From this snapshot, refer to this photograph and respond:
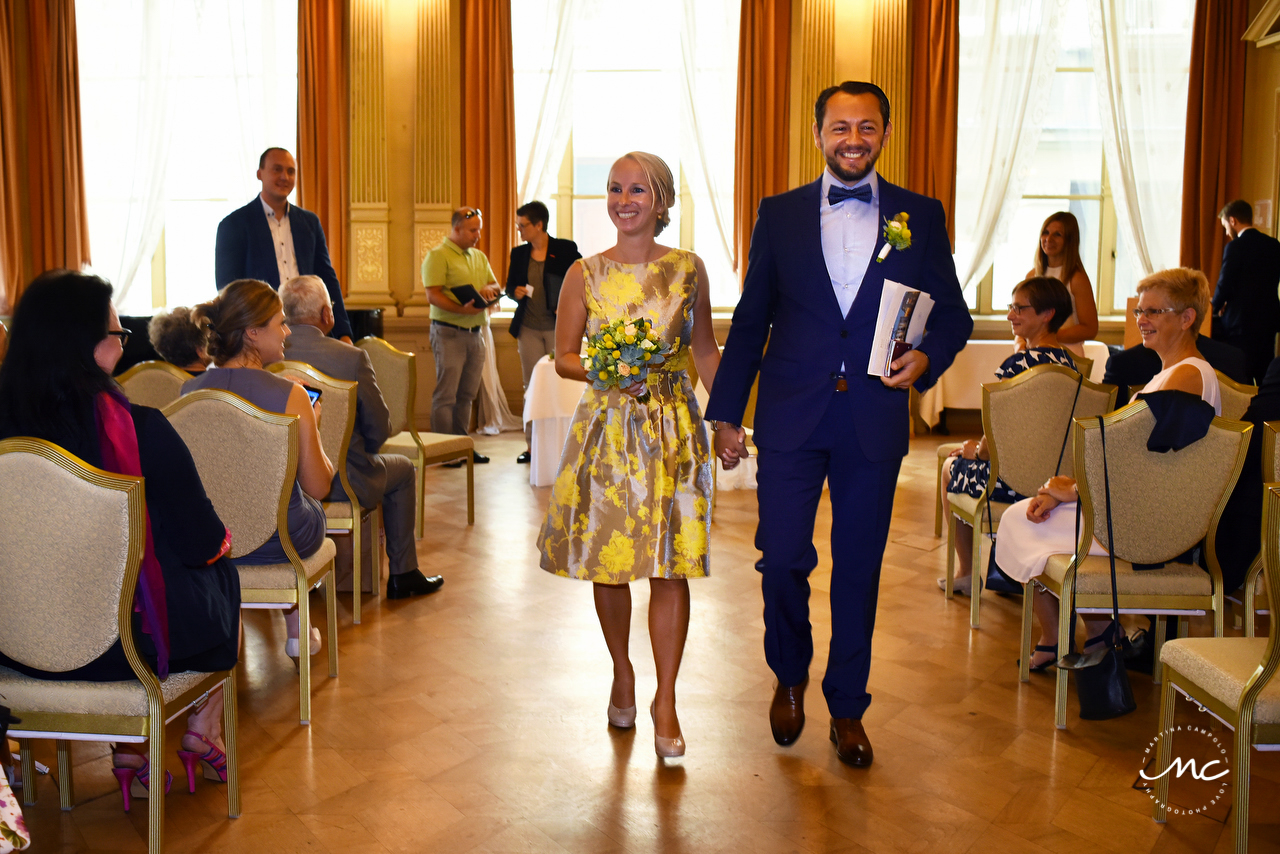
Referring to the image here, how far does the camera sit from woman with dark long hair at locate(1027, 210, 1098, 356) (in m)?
5.45

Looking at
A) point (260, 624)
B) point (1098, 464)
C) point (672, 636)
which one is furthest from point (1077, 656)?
point (260, 624)

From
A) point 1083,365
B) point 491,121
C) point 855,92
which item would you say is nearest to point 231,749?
point 855,92

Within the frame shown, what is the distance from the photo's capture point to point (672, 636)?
9.74 ft

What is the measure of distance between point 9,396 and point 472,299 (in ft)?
16.7

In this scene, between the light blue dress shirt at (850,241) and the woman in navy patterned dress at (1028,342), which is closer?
the light blue dress shirt at (850,241)

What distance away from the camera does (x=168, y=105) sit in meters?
9.66

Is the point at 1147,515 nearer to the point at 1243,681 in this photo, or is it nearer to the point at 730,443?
the point at 1243,681

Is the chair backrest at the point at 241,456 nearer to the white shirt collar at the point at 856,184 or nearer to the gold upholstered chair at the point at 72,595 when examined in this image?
the gold upholstered chair at the point at 72,595

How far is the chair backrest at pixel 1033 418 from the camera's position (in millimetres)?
3785

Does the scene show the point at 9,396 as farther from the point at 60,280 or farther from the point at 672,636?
the point at 672,636

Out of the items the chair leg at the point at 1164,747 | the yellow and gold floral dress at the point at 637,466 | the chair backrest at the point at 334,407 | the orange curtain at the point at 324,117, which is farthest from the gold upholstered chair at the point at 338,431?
the orange curtain at the point at 324,117

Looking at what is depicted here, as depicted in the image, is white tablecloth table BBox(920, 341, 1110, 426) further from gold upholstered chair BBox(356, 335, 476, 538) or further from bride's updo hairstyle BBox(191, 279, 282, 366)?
bride's updo hairstyle BBox(191, 279, 282, 366)

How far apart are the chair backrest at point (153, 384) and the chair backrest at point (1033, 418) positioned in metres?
2.91


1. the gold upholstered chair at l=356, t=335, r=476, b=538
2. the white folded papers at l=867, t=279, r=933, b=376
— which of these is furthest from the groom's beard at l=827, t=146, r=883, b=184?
the gold upholstered chair at l=356, t=335, r=476, b=538
